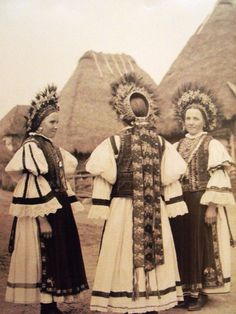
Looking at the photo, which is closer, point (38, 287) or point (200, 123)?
point (38, 287)

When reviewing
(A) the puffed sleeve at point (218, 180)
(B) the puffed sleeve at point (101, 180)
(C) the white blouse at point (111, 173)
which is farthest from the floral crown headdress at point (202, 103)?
(B) the puffed sleeve at point (101, 180)

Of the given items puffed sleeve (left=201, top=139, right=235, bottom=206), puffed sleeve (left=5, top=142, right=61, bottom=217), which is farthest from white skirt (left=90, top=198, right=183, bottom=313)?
puffed sleeve (left=201, top=139, right=235, bottom=206)

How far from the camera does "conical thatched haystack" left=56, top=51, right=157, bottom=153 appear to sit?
3000mm

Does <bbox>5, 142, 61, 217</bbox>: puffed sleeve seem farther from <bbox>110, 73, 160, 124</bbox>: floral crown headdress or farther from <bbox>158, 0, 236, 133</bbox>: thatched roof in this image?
<bbox>158, 0, 236, 133</bbox>: thatched roof

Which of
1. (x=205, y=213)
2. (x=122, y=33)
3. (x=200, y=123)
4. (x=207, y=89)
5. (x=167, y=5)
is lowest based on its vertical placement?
(x=205, y=213)

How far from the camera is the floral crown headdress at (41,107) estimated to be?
2906 millimetres

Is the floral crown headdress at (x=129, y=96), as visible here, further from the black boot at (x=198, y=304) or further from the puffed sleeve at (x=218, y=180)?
the black boot at (x=198, y=304)

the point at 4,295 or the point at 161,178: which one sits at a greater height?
the point at 161,178

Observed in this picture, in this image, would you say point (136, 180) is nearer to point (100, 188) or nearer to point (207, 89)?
point (100, 188)

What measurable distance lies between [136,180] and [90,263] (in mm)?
545

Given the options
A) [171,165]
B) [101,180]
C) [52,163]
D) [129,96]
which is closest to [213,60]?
[129,96]

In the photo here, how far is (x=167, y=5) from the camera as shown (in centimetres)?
341

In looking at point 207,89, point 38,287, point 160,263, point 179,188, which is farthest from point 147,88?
point 38,287

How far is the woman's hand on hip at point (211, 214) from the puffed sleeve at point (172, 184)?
18cm
